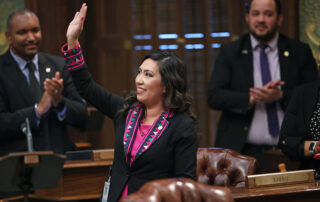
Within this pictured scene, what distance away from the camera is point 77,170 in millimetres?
4535

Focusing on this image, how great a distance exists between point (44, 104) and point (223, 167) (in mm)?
1495

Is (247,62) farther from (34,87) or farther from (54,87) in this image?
(34,87)

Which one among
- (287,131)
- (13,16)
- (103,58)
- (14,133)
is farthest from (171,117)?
(103,58)

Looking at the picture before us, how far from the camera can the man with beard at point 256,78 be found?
498 centimetres

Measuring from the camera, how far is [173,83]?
3398 millimetres

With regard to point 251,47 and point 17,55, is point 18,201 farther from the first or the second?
point 251,47

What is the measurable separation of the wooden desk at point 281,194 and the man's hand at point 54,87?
1.74m

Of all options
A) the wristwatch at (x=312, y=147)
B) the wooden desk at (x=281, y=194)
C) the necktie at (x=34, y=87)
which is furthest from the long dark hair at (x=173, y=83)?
the necktie at (x=34, y=87)

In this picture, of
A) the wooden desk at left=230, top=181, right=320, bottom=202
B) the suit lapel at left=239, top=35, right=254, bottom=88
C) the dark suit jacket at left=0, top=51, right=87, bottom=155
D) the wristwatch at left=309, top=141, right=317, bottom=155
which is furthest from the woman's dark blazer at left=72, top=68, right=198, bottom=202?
the suit lapel at left=239, top=35, right=254, bottom=88

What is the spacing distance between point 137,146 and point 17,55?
6.97 feet

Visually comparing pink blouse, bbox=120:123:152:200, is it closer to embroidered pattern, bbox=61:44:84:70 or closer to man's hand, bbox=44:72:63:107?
embroidered pattern, bbox=61:44:84:70

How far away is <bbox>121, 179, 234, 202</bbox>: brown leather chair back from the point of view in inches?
86.9

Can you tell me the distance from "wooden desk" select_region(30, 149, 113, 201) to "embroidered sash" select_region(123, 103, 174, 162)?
1220 millimetres

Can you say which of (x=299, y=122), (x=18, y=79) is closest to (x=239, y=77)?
(x=299, y=122)
